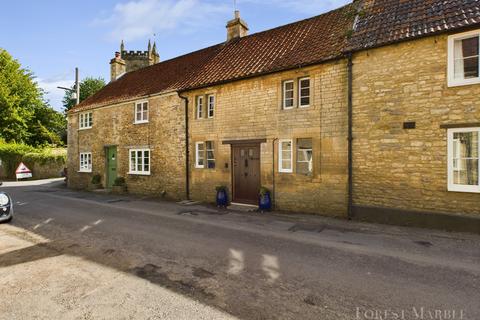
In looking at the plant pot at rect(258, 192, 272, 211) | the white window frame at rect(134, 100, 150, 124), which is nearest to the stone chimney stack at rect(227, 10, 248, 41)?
the white window frame at rect(134, 100, 150, 124)

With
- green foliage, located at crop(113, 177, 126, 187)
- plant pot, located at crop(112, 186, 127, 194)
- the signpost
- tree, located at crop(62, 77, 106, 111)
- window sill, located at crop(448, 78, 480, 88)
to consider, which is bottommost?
plant pot, located at crop(112, 186, 127, 194)

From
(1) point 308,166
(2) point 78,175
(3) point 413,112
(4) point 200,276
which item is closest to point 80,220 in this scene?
(4) point 200,276

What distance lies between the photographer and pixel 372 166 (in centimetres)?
920

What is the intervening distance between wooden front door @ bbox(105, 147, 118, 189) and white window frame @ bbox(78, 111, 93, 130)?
3019mm

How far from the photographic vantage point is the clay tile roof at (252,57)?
36.5 ft

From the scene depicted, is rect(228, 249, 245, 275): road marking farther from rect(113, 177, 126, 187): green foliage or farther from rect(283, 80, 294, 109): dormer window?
rect(113, 177, 126, 187): green foliage

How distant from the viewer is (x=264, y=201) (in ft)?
36.4

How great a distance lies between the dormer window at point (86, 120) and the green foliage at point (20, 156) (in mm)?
10560

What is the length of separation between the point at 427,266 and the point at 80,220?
32.6 ft

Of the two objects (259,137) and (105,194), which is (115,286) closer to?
(259,137)

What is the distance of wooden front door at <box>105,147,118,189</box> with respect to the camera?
17981 mm

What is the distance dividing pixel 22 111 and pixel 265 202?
36.9 m

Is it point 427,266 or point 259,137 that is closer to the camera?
point 427,266

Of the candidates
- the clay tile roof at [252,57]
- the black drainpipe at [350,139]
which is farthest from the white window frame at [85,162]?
the black drainpipe at [350,139]
